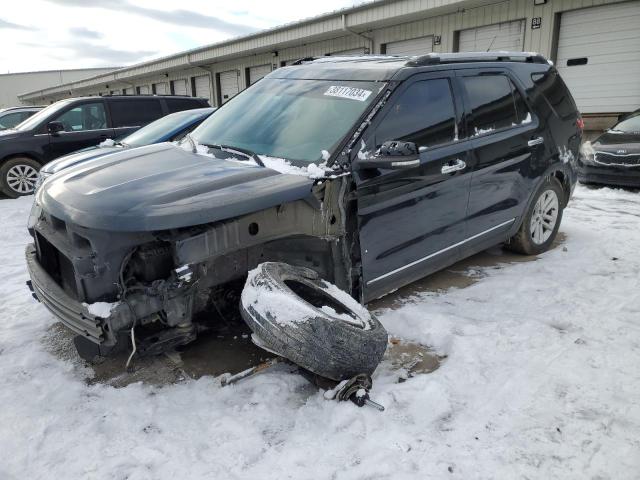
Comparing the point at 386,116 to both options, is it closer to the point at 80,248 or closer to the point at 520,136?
the point at 520,136

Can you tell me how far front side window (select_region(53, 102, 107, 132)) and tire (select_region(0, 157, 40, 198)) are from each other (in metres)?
0.92

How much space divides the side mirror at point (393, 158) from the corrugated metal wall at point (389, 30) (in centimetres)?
964

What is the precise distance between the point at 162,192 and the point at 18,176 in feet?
25.8

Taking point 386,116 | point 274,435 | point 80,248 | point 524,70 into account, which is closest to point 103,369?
point 80,248

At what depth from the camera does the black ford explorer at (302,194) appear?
8.37 ft

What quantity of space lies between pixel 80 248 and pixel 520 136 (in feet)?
12.2

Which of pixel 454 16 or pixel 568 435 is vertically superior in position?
pixel 454 16

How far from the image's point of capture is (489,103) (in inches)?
164

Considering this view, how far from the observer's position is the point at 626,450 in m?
2.27

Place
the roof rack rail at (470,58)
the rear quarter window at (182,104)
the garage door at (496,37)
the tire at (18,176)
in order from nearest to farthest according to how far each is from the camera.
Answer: the roof rack rail at (470,58) < the tire at (18,176) < the rear quarter window at (182,104) < the garage door at (496,37)

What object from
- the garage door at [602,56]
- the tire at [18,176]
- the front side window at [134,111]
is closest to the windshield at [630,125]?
the garage door at [602,56]

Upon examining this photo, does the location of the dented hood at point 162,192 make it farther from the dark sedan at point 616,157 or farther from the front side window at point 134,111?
the dark sedan at point 616,157

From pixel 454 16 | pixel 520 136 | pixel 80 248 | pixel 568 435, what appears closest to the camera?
pixel 568 435

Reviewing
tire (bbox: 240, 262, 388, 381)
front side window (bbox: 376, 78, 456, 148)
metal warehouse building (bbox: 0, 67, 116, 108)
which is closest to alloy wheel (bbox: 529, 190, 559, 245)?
front side window (bbox: 376, 78, 456, 148)
